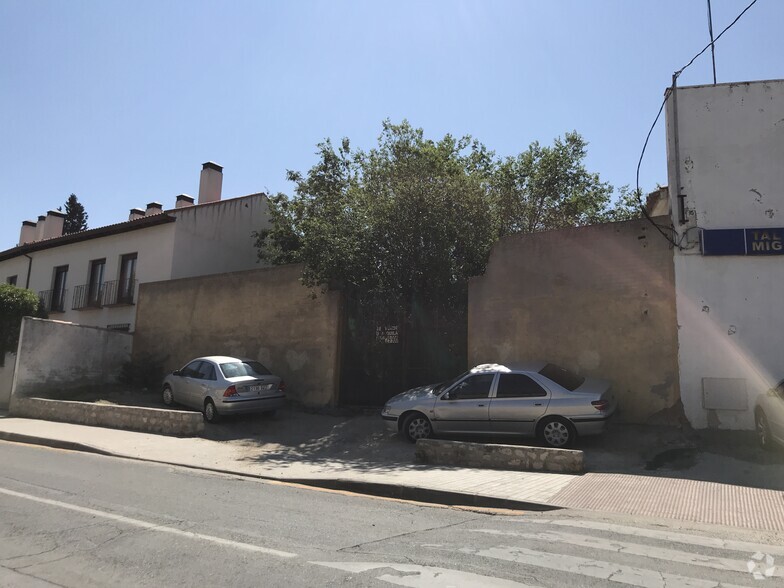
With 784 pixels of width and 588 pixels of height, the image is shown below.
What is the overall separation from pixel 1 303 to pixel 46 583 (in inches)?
684

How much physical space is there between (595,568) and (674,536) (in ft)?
5.05

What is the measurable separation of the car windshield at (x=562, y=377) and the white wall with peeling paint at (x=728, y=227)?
217cm

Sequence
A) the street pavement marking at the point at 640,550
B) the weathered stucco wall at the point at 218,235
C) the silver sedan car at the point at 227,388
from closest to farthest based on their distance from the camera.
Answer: the street pavement marking at the point at 640,550, the silver sedan car at the point at 227,388, the weathered stucco wall at the point at 218,235

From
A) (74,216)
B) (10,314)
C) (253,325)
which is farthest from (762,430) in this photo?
(74,216)

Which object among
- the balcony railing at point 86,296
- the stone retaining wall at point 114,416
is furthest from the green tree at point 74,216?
the stone retaining wall at point 114,416

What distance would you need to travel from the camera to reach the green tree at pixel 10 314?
18.2 meters

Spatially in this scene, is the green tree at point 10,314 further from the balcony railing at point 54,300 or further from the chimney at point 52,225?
the chimney at point 52,225

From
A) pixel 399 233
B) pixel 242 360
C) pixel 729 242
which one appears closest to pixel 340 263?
pixel 399 233

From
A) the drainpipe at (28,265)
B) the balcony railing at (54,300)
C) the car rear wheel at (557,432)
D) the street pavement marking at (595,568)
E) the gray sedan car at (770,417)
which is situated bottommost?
the street pavement marking at (595,568)

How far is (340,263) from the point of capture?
1453cm

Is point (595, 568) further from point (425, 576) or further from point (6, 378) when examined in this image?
point (6, 378)

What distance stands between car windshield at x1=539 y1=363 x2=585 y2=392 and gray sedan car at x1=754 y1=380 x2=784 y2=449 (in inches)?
114

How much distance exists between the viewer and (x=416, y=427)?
11336 mm

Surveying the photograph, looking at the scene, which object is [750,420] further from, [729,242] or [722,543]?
[722,543]
